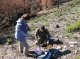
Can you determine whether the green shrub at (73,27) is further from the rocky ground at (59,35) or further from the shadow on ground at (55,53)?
the shadow on ground at (55,53)

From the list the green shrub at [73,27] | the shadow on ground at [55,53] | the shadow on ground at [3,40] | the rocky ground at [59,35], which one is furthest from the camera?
the shadow on ground at [3,40]

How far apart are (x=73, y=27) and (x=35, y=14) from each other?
5.40m

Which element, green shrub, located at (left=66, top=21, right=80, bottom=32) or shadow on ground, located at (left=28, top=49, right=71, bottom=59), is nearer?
shadow on ground, located at (left=28, top=49, right=71, bottom=59)

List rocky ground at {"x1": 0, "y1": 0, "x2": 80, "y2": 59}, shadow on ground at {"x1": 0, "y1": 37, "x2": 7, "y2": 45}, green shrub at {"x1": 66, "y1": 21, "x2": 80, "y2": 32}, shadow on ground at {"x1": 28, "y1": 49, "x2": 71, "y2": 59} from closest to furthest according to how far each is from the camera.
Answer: shadow on ground at {"x1": 28, "y1": 49, "x2": 71, "y2": 59}, rocky ground at {"x1": 0, "y1": 0, "x2": 80, "y2": 59}, green shrub at {"x1": 66, "y1": 21, "x2": 80, "y2": 32}, shadow on ground at {"x1": 0, "y1": 37, "x2": 7, "y2": 45}

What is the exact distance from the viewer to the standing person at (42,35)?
1095 centimetres

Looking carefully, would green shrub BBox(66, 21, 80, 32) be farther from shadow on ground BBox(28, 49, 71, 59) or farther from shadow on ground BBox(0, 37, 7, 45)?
shadow on ground BBox(0, 37, 7, 45)

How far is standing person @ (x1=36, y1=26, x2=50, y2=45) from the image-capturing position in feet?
35.9

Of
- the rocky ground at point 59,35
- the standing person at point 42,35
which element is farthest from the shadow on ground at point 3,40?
the standing person at point 42,35

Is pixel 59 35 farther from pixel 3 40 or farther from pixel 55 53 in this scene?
pixel 3 40

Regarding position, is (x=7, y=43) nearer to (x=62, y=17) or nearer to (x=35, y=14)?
(x=62, y=17)

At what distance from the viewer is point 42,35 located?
11.0m

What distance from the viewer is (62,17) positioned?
49.6 feet

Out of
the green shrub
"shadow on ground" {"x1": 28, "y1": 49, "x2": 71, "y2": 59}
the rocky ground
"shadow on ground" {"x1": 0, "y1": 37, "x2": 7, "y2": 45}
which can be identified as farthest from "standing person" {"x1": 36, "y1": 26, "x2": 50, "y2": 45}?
"shadow on ground" {"x1": 0, "y1": 37, "x2": 7, "y2": 45}

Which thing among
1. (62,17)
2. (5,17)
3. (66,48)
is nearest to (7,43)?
(66,48)
